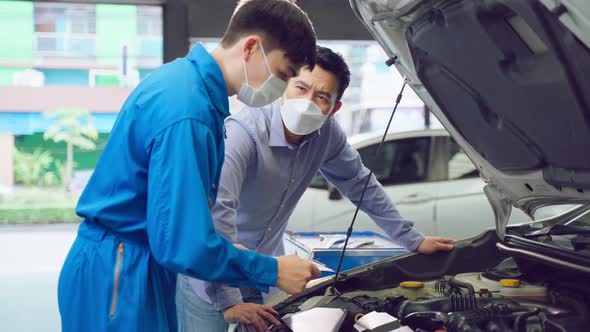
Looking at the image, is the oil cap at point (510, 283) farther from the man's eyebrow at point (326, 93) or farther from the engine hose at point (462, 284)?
the man's eyebrow at point (326, 93)

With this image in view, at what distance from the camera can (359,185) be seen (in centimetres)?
269

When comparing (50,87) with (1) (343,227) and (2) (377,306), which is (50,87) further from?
(2) (377,306)

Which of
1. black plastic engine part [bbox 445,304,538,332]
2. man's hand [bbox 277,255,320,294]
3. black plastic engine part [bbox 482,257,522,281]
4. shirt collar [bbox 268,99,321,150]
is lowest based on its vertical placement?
black plastic engine part [bbox 482,257,522,281]

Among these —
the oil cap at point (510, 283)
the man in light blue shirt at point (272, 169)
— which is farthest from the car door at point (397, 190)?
the oil cap at point (510, 283)

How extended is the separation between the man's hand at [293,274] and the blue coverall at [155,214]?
3cm

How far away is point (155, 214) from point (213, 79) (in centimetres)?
36

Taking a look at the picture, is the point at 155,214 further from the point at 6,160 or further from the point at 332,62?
the point at 6,160

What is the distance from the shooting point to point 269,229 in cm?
245

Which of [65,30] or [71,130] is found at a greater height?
[65,30]

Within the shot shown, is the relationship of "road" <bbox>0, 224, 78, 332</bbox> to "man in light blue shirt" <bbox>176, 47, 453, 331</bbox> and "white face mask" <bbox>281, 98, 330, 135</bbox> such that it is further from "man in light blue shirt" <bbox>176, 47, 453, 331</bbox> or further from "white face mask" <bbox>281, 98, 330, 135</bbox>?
"white face mask" <bbox>281, 98, 330, 135</bbox>

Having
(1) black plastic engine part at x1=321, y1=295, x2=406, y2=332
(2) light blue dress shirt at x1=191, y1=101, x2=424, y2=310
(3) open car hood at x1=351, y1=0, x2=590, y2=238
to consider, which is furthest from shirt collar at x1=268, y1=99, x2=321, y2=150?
(1) black plastic engine part at x1=321, y1=295, x2=406, y2=332

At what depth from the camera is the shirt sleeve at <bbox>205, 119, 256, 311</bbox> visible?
206 centimetres

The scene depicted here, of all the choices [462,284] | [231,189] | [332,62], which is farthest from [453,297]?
[332,62]

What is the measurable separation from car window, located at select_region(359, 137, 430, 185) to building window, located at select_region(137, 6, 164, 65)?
247 cm
